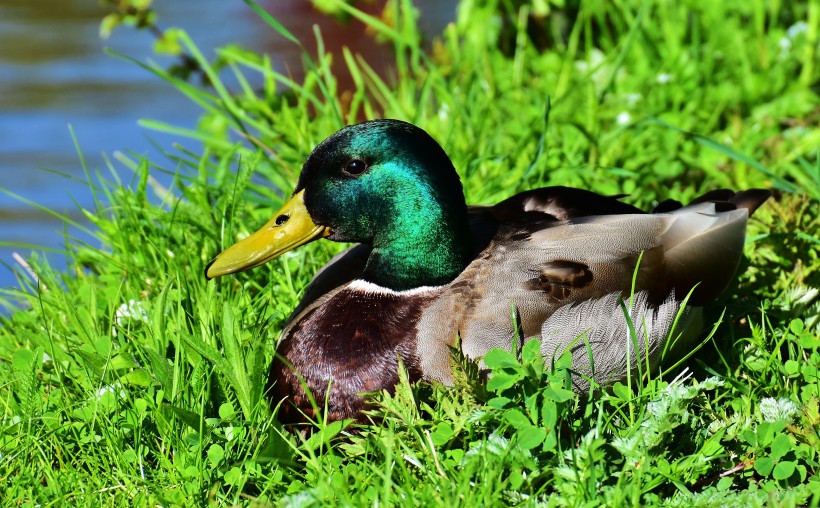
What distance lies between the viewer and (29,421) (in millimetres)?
2768

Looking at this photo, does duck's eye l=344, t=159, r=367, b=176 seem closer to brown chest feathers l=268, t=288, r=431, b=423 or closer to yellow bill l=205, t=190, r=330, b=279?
yellow bill l=205, t=190, r=330, b=279

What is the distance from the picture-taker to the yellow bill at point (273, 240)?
303 cm

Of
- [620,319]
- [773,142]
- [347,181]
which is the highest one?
[347,181]

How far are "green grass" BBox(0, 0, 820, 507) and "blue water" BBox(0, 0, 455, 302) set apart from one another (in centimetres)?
147

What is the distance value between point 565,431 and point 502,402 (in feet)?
0.68

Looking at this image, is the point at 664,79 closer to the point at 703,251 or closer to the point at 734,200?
the point at 734,200

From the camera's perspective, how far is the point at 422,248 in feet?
9.91

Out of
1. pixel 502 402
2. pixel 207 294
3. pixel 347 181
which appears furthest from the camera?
pixel 207 294

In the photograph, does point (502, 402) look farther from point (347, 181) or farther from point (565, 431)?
point (347, 181)

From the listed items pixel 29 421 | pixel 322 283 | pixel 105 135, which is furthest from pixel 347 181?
pixel 105 135

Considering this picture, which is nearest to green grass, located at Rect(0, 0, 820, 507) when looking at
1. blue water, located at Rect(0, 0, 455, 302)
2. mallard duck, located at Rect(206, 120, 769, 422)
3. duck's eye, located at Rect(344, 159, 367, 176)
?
mallard duck, located at Rect(206, 120, 769, 422)

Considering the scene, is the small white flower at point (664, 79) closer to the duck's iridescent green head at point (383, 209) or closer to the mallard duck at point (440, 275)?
the mallard duck at point (440, 275)

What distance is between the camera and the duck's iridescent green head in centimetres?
296

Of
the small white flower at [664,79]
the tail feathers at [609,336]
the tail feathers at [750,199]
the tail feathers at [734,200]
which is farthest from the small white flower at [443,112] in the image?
the tail feathers at [609,336]
